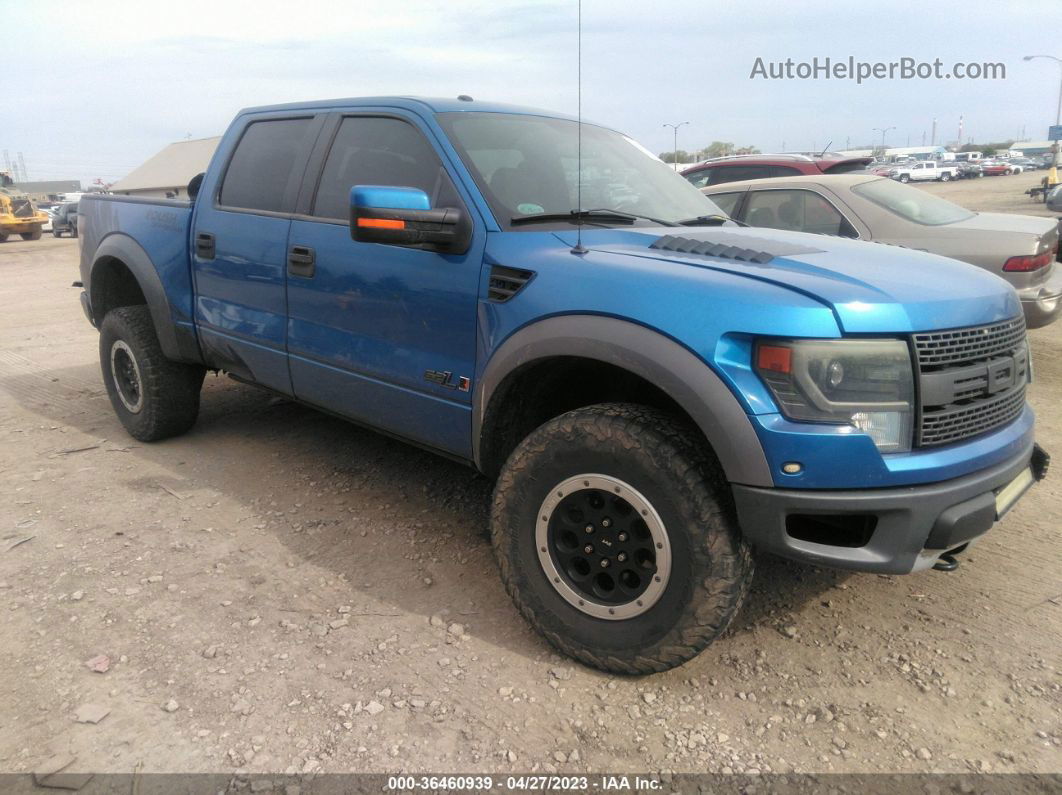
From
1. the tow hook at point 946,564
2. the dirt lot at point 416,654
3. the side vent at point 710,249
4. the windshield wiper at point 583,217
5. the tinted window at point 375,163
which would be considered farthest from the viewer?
the tinted window at point 375,163

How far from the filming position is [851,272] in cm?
243

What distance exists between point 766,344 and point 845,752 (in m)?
1.18

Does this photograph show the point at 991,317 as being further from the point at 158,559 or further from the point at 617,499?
the point at 158,559

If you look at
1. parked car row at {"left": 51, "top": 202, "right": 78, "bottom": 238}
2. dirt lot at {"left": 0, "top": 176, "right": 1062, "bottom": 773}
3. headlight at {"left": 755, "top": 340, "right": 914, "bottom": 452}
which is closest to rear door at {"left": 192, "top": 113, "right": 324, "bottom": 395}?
dirt lot at {"left": 0, "top": 176, "right": 1062, "bottom": 773}

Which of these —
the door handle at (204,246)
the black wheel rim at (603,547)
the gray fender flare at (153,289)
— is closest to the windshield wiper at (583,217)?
the black wheel rim at (603,547)

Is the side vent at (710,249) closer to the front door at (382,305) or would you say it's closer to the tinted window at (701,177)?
the front door at (382,305)

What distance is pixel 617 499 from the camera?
247 cm

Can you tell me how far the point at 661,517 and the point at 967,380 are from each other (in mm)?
971

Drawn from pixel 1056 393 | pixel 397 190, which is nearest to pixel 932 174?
pixel 1056 393

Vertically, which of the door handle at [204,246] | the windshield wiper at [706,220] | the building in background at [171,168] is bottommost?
the door handle at [204,246]

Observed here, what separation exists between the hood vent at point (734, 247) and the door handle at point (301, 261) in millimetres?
1549

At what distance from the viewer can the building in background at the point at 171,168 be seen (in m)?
9.86

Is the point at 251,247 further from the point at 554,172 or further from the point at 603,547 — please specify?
the point at 603,547

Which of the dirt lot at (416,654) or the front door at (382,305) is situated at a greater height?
the front door at (382,305)
